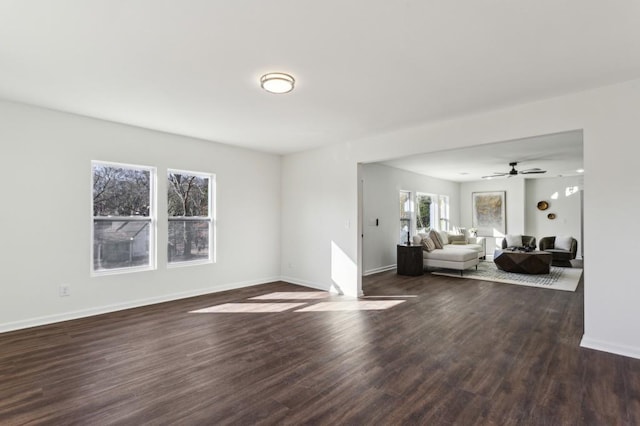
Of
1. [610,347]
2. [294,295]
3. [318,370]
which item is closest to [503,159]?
[610,347]

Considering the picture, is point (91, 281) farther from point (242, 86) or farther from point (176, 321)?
point (242, 86)

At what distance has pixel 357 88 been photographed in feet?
10.3

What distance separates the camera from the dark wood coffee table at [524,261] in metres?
6.73

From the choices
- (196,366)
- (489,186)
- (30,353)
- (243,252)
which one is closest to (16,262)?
(30,353)

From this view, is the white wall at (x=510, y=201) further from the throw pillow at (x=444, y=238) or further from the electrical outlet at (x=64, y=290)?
the electrical outlet at (x=64, y=290)

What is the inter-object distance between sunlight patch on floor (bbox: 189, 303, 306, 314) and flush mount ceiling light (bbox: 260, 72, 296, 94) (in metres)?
2.81

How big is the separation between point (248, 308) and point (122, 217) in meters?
2.14

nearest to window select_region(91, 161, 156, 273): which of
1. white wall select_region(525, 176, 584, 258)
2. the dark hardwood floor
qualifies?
the dark hardwood floor

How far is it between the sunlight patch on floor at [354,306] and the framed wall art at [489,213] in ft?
22.9

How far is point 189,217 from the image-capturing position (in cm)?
513

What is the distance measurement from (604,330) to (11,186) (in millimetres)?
6300

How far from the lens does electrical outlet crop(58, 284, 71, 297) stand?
387 centimetres

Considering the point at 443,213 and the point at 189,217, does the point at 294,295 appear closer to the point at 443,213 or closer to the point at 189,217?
the point at 189,217

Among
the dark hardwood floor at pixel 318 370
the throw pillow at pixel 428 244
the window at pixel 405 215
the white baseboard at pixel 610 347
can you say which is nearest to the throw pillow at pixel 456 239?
the window at pixel 405 215
